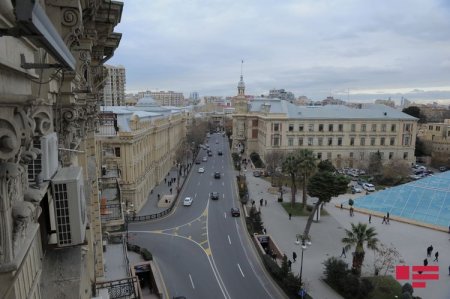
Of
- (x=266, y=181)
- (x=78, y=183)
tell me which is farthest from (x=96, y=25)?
(x=266, y=181)

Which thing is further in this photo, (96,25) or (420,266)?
(420,266)

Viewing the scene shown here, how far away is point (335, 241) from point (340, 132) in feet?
122

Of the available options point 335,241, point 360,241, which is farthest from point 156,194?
point 360,241

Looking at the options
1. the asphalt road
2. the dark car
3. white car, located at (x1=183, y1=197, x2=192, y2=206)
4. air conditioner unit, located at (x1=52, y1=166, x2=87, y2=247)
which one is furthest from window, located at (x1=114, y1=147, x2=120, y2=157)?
air conditioner unit, located at (x1=52, y1=166, x2=87, y2=247)

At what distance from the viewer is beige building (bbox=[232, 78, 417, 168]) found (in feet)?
202

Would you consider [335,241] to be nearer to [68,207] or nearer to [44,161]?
[68,207]

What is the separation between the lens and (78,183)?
181 inches

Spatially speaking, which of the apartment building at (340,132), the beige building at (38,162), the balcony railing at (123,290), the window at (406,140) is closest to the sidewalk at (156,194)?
the apartment building at (340,132)

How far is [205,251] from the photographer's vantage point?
27.5 metres

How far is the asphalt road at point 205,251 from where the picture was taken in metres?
22.2

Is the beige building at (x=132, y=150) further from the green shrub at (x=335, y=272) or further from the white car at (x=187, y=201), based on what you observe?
the green shrub at (x=335, y=272)

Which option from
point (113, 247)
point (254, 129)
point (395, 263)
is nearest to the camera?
point (113, 247)

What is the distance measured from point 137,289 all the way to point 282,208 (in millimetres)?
24645

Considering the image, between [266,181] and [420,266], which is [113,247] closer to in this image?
[420,266]
